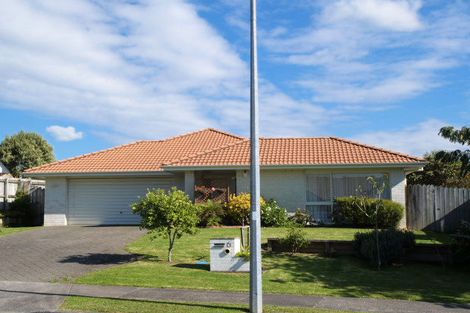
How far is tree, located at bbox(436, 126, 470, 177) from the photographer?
34.3ft

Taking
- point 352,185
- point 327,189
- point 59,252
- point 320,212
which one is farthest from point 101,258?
point 352,185

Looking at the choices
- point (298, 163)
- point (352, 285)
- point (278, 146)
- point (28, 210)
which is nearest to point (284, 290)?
point (352, 285)

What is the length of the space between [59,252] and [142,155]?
11.6m

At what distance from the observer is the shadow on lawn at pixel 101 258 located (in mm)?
13430

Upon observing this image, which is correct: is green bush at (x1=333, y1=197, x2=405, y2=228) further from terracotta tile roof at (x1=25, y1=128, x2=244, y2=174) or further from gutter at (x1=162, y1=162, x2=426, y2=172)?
terracotta tile roof at (x1=25, y1=128, x2=244, y2=174)

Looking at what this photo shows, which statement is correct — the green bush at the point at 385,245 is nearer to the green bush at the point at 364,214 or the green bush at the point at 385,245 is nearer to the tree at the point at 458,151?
the tree at the point at 458,151

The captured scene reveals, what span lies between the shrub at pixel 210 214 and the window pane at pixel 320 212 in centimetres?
391

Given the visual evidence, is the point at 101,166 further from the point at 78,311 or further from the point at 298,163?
the point at 78,311

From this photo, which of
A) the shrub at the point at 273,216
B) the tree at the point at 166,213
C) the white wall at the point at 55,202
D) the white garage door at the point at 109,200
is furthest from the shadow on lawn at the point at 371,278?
the white wall at the point at 55,202

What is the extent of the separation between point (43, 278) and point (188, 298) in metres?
3.75

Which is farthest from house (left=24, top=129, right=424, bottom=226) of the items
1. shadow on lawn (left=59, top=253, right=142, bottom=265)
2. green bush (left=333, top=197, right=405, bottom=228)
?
shadow on lawn (left=59, top=253, right=142, bottom=265)

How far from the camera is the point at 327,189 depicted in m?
22.6

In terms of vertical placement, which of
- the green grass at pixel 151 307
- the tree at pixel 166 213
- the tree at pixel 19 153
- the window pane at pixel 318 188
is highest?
the tree at pixel 19 153

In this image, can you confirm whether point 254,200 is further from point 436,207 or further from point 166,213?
point 436,207
